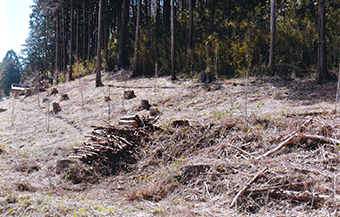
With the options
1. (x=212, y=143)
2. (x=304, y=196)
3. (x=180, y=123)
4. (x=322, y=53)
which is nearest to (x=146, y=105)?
(x=180, y=123)

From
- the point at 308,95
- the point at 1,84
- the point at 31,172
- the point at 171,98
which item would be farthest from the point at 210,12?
the point at 1,84

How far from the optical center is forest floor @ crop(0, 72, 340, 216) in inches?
130

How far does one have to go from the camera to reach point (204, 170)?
4.27 meters

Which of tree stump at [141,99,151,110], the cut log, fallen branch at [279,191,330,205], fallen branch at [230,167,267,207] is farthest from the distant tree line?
fallen branch at [279,191,330,205]

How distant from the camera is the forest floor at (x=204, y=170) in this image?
331 cm

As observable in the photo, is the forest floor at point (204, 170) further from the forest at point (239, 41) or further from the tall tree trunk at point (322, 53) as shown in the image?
the forest at point (239, 41)

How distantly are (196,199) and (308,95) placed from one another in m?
5.69

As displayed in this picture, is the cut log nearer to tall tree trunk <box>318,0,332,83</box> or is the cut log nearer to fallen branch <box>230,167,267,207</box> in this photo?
fallen branch <box>230,167,267,207</box>

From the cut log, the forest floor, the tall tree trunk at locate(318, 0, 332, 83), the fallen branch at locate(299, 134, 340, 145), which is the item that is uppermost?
the tall tree trunk at locate(318, 0, 332, 83)

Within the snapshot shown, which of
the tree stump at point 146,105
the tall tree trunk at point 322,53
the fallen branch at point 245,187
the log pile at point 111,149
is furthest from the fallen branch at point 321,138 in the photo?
the tree stump at point 146,105

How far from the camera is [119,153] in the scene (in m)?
5.63

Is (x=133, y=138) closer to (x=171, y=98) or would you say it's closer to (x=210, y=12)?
(x=171, y=98)

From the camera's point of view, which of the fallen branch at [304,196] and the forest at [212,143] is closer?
the fallen branch at [304,196]

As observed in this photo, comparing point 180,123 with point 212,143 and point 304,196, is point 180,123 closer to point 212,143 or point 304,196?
point 212,143
